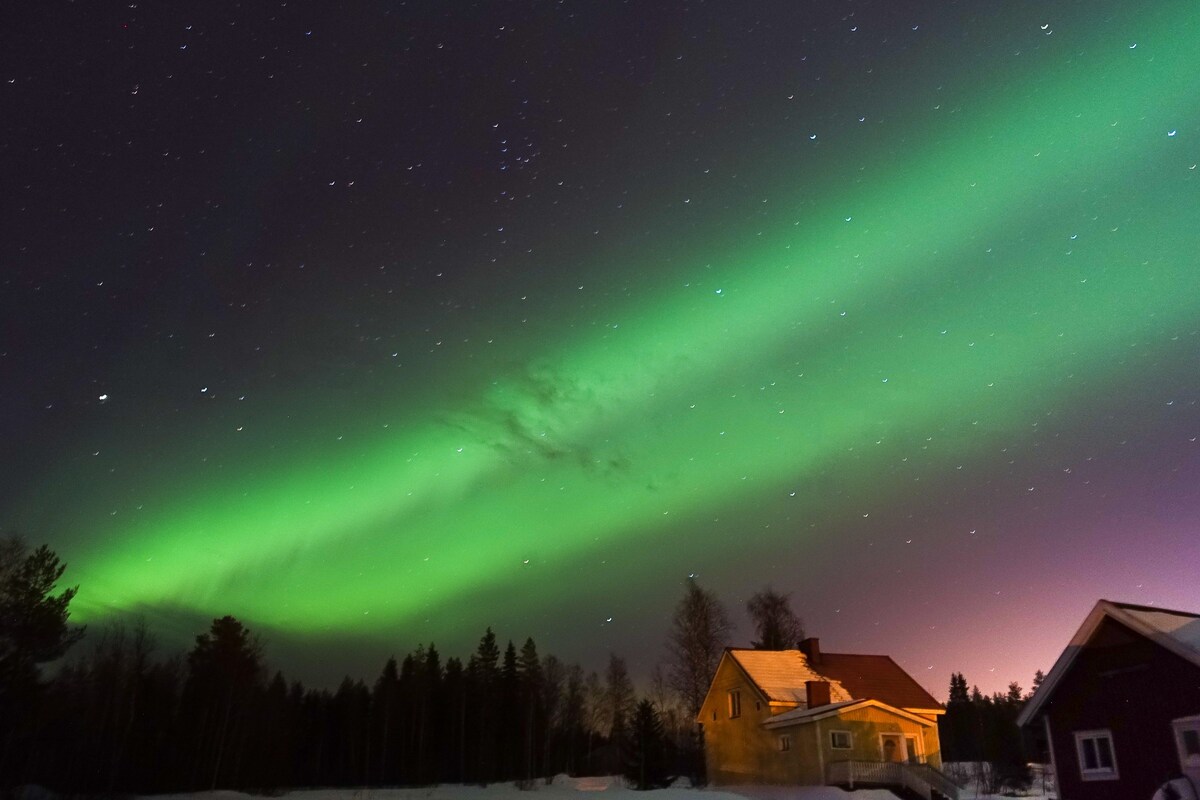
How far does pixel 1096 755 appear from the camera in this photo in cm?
2395

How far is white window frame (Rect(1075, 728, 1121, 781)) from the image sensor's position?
23.3m

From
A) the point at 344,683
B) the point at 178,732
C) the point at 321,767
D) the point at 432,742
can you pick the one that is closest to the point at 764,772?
the point at 178,732

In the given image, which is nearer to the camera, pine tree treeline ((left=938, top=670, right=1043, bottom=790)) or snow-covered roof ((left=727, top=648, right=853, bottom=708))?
snow-covered roof ((left=727, top=648, right=853, bottom=708))

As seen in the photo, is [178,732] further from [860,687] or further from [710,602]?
[860,687]

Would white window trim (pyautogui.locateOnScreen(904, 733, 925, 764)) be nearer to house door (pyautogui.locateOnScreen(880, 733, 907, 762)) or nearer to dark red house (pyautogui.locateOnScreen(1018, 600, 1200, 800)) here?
house door (pyautogui.locateOnScreen(880, 733, 907, 762))

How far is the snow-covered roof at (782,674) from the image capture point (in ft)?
145

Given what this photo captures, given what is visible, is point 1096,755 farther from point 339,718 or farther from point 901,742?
point 339,718

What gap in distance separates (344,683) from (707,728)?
6211 cm

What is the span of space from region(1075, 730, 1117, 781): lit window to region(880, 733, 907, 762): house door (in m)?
17.0

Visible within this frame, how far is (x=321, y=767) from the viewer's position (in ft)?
289

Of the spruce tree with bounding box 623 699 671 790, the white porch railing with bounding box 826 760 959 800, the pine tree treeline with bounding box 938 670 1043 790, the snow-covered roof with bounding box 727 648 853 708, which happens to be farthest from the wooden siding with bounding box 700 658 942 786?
the pine tree treeline with bounding box 938 670 1043 790

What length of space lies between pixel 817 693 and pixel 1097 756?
19743 millimetres

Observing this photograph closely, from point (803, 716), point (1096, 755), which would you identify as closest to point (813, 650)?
point (803, 716)

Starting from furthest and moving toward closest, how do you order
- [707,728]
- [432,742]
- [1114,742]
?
[432,742] → [707,728] → [1114,742]
